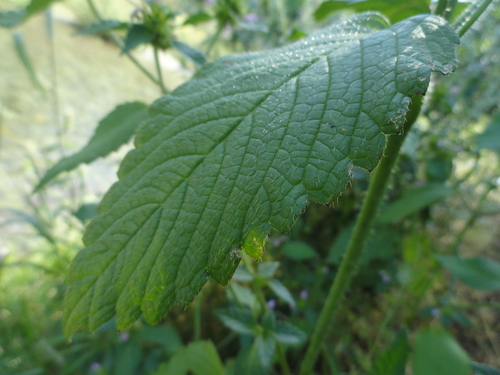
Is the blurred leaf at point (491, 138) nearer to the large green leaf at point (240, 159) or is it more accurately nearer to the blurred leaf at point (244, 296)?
the large green leaf at point (240, 159)

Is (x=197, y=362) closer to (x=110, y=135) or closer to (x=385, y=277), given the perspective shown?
(x=110, y=135)

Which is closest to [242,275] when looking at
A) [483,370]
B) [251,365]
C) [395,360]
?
[251,365]

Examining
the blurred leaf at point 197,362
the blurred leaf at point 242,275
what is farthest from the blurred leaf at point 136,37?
the blurred leaf at point 197,362

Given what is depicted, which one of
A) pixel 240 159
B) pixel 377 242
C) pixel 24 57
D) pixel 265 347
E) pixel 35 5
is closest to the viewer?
pixel 240 159

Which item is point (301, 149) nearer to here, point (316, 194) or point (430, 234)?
point (316, 194)

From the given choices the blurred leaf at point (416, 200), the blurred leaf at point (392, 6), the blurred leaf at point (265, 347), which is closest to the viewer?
the blurred leaf at point (392, 6)

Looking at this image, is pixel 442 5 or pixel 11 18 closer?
pixel 442 5
